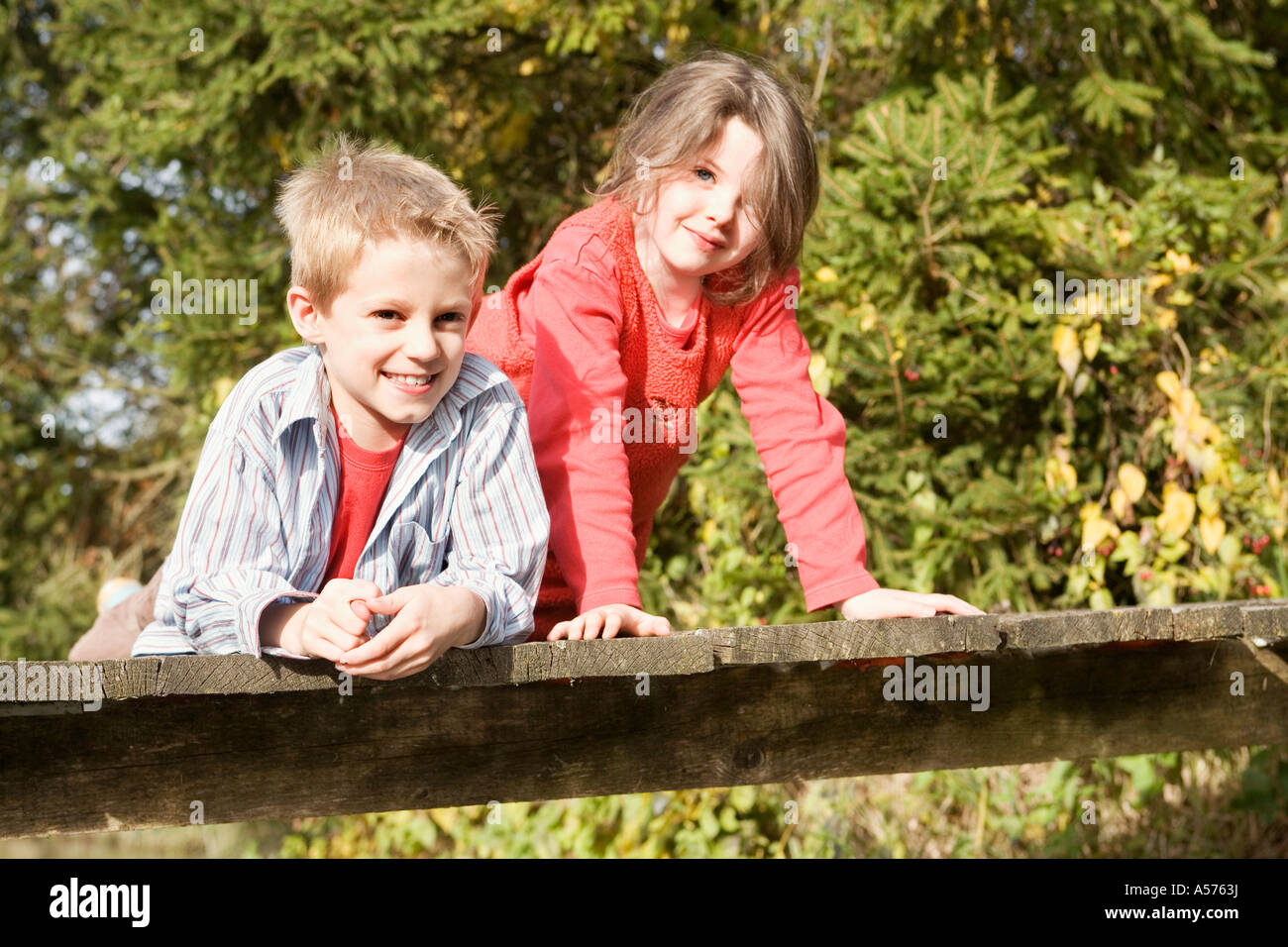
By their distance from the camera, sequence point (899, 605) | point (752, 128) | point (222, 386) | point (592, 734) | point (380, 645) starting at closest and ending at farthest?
point (380, 645)
point (592, 734)
point (899, 605)
point (752, 128)
point (222, 386)

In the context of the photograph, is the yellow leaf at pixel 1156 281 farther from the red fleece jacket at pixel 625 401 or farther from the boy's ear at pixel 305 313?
the boy's ear at pixel 305 313

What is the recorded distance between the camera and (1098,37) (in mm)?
4789

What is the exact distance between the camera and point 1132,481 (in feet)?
14.3

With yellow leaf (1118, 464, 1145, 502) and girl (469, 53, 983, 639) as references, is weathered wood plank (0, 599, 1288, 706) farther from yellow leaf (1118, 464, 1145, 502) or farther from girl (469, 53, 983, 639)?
yellow leaf (1118, 464, 1145, 502)

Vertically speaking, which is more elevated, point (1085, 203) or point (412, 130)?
point (412, 130)

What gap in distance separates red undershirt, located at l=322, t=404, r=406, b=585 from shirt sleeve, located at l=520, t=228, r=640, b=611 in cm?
42

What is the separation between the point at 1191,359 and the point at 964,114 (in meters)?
1.15

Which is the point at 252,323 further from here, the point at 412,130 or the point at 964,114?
the point at 964,114

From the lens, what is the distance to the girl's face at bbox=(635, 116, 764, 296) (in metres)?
2.58

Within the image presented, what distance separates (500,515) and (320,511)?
0.92 ft

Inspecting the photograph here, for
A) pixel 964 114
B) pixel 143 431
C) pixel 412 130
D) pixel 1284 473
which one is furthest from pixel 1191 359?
pixel 143 431

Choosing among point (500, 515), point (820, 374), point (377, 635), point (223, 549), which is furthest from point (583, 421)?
point (820, 374)

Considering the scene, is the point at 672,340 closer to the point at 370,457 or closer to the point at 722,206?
the point at 722,206

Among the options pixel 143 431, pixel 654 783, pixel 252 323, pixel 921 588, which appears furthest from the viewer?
pixel 143 431
